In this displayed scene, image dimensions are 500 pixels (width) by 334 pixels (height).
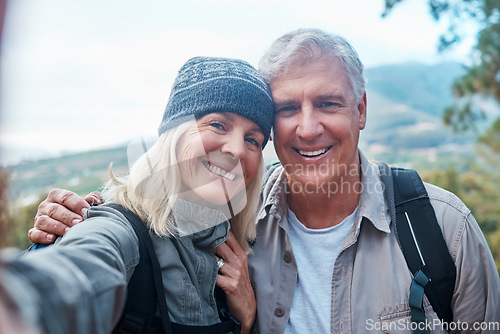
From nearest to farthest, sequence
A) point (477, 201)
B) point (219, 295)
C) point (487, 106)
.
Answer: point (219, 295)
point (487, 106)
point (477, 201)

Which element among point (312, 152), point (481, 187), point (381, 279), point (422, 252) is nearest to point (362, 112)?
point (312, 152)

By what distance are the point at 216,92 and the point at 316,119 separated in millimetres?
711

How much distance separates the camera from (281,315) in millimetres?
2219

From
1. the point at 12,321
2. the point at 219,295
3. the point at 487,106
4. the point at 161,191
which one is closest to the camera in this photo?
the point at 12,321

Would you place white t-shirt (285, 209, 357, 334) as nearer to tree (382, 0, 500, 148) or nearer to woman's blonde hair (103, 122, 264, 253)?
woman's blonde hair (103, 122, 264, 253)

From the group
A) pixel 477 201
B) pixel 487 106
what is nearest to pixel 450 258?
pixel 487 106

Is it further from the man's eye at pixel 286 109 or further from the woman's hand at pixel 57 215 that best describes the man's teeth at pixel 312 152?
the woman's hand at pixel 57 215

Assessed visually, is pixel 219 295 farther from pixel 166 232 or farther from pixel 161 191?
pixel 161 191

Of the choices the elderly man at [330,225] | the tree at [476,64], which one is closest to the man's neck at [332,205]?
the elderly man at [330,225]

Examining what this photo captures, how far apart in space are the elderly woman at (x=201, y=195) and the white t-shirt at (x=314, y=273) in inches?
11.6

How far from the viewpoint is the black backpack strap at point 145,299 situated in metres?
1.52

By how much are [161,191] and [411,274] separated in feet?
4.53

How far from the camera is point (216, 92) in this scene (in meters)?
2.00

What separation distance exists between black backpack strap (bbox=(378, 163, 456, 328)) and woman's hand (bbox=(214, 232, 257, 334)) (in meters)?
0.84
